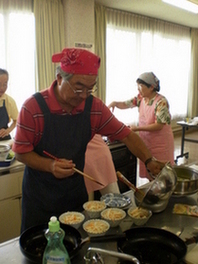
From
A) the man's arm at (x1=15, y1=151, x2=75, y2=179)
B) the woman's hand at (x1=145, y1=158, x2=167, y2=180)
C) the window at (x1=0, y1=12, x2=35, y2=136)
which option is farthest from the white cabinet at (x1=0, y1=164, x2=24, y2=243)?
the window at (x1=0, y1=12, x2=35, y2=136)

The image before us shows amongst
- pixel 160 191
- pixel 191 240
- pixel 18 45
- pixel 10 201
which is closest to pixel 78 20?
pixel 18 45

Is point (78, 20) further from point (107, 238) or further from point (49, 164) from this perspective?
point (107, 238)

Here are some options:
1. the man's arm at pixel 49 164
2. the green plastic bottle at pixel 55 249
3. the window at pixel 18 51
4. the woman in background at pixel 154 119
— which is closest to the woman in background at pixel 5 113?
the window at pixel 18 51

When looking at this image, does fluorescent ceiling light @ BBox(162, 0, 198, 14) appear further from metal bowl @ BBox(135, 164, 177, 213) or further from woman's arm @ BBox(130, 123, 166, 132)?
metal bowl @ BBox(135, 164, 177, 213)

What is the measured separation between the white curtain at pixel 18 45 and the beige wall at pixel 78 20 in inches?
20.3

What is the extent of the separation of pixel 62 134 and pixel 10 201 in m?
1.23

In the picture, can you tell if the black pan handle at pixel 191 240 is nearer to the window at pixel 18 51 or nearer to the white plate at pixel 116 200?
the white plate at pixel 116 200

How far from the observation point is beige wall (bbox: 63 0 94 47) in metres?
3.83

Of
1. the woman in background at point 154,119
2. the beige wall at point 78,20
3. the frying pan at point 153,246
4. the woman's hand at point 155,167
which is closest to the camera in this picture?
the frying pan at point 153,246

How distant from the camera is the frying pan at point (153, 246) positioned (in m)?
0.99

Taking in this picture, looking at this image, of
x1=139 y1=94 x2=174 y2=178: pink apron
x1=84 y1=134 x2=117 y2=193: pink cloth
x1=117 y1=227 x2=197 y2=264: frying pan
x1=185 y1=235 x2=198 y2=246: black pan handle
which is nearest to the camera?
x1=117 y1=227 x2=197 y2=264: frying pan

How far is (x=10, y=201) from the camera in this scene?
2305mm

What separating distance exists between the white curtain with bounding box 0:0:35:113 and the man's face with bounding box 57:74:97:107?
2545 mm

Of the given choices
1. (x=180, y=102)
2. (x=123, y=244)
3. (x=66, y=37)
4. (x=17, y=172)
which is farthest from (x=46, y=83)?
(x=180, y=102)
